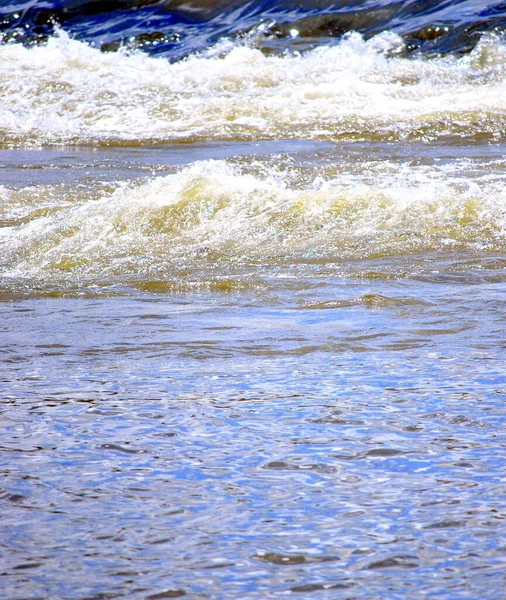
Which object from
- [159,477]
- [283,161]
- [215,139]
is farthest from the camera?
[215,139]

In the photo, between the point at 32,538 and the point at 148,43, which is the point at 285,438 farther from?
the point at 148,43

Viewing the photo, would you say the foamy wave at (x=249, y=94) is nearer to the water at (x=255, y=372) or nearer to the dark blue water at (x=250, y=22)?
→ the dark blue water at (x=250, y=22)

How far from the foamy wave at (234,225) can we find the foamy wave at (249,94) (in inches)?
168

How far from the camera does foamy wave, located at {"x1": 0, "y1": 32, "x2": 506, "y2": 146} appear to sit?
10555mm

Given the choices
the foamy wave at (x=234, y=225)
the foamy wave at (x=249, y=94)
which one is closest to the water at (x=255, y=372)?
the foamy wave at (x=234, y=225)

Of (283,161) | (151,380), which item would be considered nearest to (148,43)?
(283,161)

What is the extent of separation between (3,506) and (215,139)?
342 inches

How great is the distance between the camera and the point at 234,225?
17.7 ft

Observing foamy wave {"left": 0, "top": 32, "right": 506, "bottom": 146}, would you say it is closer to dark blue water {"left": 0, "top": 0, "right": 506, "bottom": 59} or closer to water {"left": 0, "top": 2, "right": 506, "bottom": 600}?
dark blue water {"left": 0, "top": 0, "right": 506, "bottom": 59}

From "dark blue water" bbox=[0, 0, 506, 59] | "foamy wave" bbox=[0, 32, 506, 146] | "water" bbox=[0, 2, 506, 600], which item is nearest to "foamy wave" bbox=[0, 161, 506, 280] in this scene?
"water" bbox=[0, 2, 506, 600]

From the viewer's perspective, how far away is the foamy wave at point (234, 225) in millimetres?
4785

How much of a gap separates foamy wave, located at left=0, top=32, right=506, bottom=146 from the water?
1.07 meters

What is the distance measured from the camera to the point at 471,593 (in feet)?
4.58

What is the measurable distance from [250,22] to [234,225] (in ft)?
37.8
